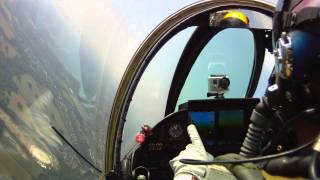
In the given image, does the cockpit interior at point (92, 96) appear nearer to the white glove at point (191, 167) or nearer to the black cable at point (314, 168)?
the white glove at point (191, 167)

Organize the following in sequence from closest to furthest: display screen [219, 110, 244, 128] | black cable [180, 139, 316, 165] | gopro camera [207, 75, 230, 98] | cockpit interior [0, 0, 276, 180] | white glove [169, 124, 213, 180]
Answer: black cable [180, 139, 316, 165] → white glove [169, 124, 213, 180] → cockpit interior [0, 0, 276, 180] → display screen [219, 110, 244, 128] → gopro camera [207, 75, 230, 98]

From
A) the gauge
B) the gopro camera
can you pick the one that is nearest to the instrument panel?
the gauge

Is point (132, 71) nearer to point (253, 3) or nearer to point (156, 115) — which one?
point (253, 3)

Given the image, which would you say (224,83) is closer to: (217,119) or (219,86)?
(219,86)

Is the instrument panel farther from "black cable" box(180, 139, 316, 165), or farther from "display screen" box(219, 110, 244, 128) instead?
"black cable" box(180, 139, 316, 165)

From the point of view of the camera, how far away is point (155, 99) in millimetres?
4352

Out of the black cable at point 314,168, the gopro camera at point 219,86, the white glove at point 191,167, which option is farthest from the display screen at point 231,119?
the black cable at point 314,168

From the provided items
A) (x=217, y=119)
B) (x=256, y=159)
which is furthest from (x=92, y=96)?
(x=256, y=159)

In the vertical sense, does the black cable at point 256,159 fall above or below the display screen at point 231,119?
below

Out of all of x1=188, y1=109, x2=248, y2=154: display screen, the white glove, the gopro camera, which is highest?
the gopro camera

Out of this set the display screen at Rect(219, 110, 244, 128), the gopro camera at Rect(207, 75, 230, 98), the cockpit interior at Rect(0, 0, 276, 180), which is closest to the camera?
the cockpit interior at Rect(0, 0, 276, 180)

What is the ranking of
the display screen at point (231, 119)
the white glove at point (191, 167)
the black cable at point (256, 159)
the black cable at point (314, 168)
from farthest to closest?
the display screen at point (231, 119) → the white glove at point (191, 167) → the black cable at point (256, 159) → the black cable at point (314, 168)

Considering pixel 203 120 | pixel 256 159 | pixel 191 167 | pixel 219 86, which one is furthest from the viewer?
pixel 219 86

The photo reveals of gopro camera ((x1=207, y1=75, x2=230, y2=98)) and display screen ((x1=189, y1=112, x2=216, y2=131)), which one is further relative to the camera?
gopro camera ((x1=207, y1=75, x2=230, y2=98))
